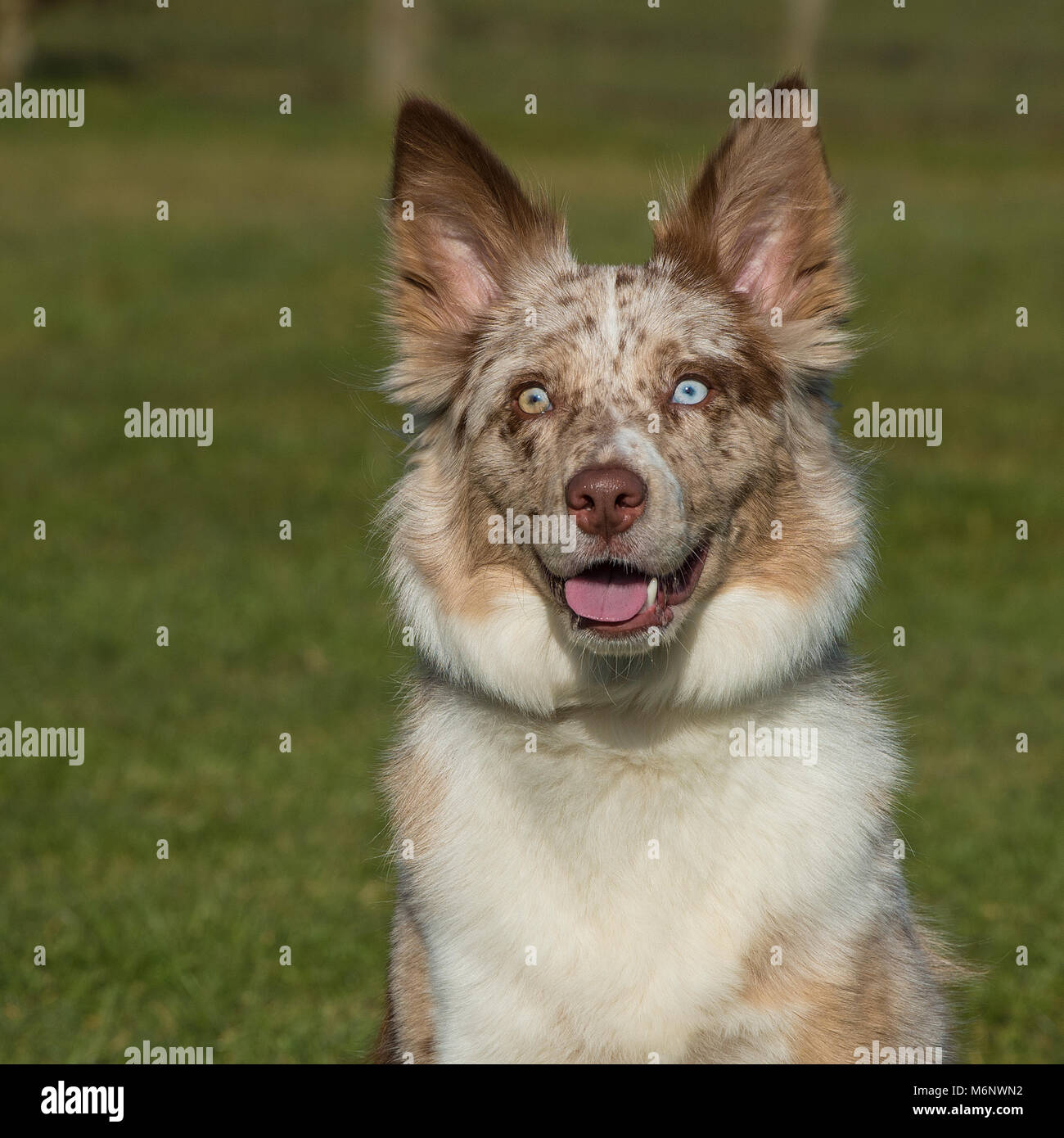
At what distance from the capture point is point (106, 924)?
24.9 feet

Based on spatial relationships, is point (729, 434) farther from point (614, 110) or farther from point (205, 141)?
point (614, 110)

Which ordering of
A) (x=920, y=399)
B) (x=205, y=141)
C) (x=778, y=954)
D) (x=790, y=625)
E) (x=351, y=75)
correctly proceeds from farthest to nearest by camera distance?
1. (x=351, y=75)
2. (x=205, y=141)
3. (x=920, y=399)
4. (x=790, y=625)
5. (x=778, y=954)

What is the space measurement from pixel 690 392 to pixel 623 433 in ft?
1.24

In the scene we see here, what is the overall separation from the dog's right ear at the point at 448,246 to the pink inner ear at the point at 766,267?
631 mm

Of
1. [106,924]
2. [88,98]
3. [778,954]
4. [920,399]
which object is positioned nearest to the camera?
[778,954]

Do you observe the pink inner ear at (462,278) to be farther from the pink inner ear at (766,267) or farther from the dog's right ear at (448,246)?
the pink inner ear at (766,267)

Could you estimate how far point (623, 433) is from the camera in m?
4.80

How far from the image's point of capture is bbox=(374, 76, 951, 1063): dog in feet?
15.2

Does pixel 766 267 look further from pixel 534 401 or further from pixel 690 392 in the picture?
pixel 534 401

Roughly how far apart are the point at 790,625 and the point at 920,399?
554 inches

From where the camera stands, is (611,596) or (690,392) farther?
(690,392)

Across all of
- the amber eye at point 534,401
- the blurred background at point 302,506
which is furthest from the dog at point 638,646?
the blurred background at point 302,506

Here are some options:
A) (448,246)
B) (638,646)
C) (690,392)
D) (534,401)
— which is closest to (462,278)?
(448,246)
